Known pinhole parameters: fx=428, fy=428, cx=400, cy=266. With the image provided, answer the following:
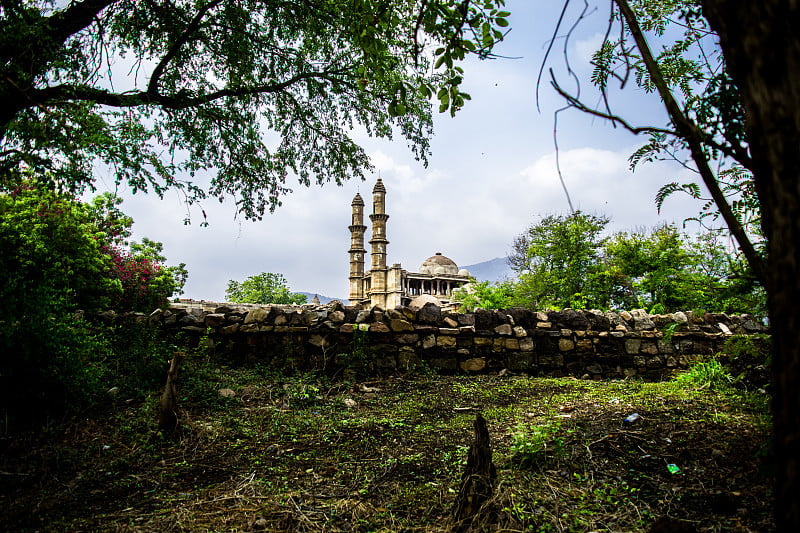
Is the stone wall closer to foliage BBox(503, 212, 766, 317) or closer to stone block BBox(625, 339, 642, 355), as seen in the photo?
stone block BBox(625, 339, 642, 355)

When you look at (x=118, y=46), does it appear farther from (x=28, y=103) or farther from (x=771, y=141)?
(x=771, y=141)

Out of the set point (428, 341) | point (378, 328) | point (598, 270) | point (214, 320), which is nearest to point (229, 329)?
point (214, 320)

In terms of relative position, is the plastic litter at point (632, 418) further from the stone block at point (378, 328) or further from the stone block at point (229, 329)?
the stone block at point (229, 329)

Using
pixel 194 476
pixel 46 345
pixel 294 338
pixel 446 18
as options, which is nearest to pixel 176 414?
pixel 194 476

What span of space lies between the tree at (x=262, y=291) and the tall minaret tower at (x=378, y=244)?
13.5 m

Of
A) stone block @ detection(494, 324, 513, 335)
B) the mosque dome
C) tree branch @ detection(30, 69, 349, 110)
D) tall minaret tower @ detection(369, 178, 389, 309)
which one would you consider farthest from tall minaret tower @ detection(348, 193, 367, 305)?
stone block @ detection(494, 324, 513, 335)

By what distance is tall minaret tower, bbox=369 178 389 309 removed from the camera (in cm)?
3259

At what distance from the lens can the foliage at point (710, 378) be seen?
498cm

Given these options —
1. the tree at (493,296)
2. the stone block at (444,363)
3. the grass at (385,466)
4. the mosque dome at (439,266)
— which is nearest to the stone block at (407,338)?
the stone block at (444,363)

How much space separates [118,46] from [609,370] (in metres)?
9.99

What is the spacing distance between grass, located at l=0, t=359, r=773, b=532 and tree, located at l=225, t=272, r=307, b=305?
3905cm

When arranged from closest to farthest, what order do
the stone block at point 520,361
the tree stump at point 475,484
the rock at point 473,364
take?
the tree stump at point 475,484 → the rock at point 473,364 → the stone block at point 520,361

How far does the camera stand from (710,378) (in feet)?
17.5

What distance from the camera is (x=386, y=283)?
32812 millimetres
